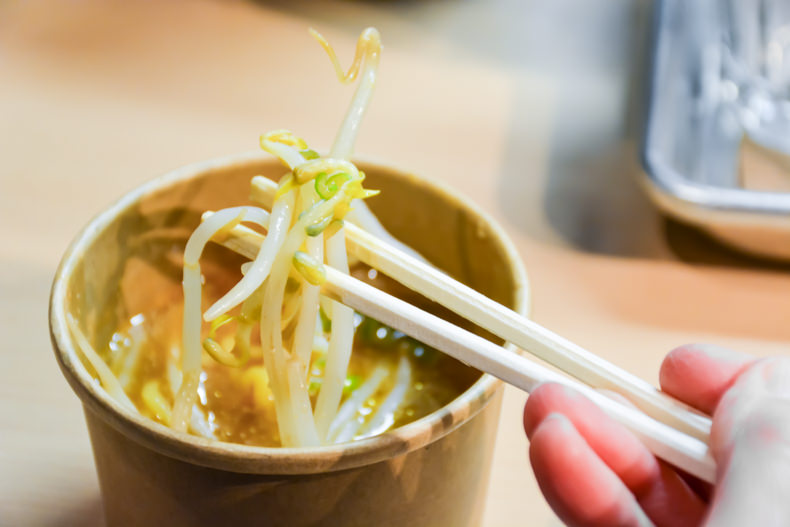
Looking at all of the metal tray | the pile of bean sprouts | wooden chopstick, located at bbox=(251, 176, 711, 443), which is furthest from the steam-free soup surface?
the metal tray

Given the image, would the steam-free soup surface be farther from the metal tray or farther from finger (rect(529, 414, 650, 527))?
the metal tray

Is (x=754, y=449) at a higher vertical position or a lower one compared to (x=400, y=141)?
higher

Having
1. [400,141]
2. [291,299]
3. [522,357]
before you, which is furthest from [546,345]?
[400,141]

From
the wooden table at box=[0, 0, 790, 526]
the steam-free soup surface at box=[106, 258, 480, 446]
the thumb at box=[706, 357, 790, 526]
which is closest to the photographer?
the thumb at box=[706, 357, 790, 526]

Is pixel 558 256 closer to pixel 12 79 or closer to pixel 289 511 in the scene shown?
pixel 289 511

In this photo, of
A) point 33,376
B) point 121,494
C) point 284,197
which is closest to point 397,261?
point 284,197

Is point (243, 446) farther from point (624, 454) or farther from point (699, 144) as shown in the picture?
point (699, 144)
